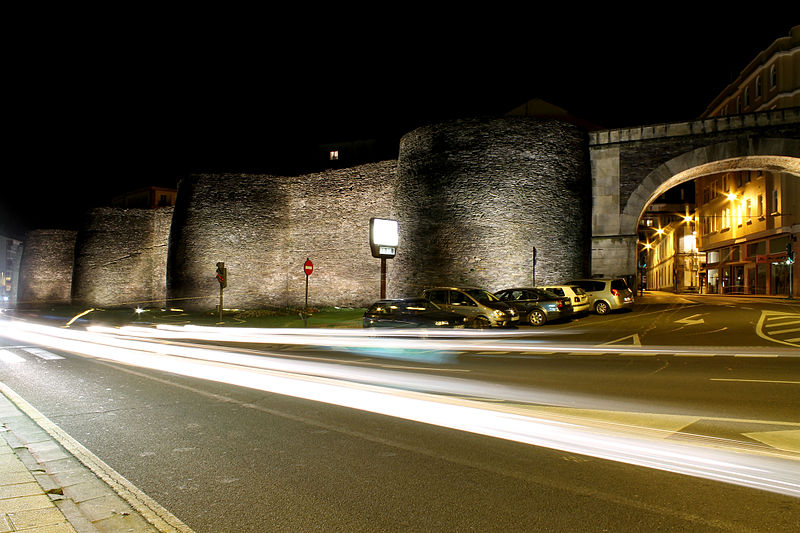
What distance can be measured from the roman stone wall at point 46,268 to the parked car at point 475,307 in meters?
44.2

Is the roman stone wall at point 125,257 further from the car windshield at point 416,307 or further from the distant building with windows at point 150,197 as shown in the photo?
the car windshield at point 416,307

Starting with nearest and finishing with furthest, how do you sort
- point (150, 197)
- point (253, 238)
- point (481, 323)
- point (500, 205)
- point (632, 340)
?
point (632, 340), point (481, 323), point (500, 205), point (253, 238), point (150, 197)

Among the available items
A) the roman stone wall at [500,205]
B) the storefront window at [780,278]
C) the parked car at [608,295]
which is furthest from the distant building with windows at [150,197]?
the storefront window at [780,278]

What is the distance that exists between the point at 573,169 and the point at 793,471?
2236 centimetres

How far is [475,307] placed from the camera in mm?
15453

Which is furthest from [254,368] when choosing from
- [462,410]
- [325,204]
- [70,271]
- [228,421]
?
[70,271]

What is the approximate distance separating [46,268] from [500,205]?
1728 inches

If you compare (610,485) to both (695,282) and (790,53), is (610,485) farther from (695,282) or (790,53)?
(695,282)

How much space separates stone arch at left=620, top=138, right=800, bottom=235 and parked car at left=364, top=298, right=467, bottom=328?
45.3 feet

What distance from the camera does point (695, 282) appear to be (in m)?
57.3

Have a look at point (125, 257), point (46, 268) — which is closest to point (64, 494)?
point (125, 257)

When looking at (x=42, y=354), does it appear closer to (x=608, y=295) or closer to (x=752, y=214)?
(x=608, y=295)

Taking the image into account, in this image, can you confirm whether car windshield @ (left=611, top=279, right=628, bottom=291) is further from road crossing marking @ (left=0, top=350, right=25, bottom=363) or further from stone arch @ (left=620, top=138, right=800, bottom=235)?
road crossing marking @ (left=0, top=350, right=25, bottom=363)

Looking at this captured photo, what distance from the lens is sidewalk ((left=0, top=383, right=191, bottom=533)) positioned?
2.95 metres
